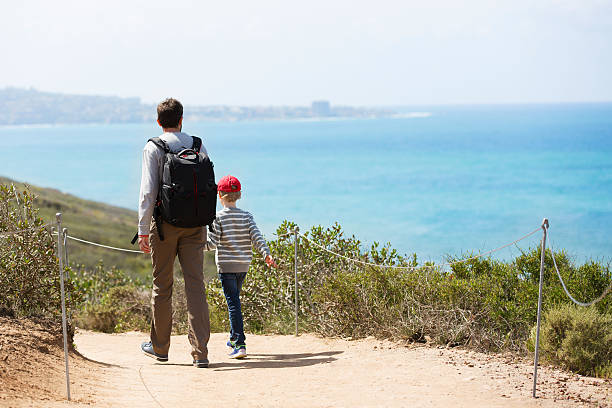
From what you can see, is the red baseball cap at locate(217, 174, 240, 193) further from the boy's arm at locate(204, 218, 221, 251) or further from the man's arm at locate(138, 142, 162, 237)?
the man's arm at locate(138, 142, 162, 237)

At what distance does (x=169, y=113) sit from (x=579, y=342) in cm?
376

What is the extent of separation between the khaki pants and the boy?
42cm

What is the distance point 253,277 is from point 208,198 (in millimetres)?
3372

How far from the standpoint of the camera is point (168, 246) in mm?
5590

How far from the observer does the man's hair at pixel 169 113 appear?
18.4 feet

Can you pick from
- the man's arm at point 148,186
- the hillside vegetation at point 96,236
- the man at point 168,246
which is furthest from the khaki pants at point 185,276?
the hillside vegetation at point 96,236

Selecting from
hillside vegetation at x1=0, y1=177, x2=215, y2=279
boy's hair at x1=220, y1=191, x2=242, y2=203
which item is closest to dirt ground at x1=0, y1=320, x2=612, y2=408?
boy's hair at x1=220, y1=191, x2=242, y2=203

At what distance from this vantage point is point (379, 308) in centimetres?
689

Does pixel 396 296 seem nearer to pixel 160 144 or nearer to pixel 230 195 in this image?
pixel 230 195

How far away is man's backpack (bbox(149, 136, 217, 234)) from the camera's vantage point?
534 cm

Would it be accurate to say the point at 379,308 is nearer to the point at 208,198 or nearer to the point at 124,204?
the point at 208,198

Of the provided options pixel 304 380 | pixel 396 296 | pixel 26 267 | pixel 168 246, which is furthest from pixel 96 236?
pixel 304 380

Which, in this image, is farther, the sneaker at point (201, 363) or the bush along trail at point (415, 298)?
the sneaker at point (201, 363)

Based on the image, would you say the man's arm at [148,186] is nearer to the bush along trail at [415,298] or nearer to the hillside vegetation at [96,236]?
the bush along trail at [415,298]
